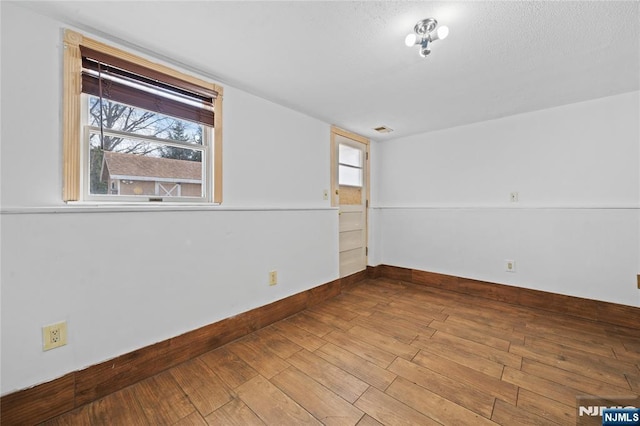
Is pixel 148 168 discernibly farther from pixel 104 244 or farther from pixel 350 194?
pixel 350 194

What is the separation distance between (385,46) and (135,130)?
1.70 metres

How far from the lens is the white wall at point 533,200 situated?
2262mm

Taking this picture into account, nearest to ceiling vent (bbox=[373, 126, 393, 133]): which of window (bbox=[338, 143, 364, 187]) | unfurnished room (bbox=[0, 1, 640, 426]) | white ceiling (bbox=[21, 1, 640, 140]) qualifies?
unfurnished room (bbox=[0, 1, 640, 426])

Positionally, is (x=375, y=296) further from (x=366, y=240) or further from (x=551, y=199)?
(x=551, y=199)

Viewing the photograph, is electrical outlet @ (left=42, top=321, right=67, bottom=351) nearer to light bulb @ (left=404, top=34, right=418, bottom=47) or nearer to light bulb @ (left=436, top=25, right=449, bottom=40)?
light bulb @ (left=404, top=34, right=418, bottom=47)

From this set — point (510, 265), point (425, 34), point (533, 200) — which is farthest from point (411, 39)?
point (510, 265)

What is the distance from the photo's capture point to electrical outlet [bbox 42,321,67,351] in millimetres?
1291

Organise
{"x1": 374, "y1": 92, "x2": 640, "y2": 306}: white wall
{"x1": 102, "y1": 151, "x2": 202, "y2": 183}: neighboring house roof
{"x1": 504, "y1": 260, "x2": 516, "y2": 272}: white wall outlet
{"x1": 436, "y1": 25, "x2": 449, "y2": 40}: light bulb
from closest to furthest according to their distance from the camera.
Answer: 1. {"x1": 436, "y1": 25, "x2": 449, "y2": 40}: light bulb
2. {"x1": 102, "y1": 151, "x2": 202, "y2": 183}: neighboring house roof
3. {"x1": 374, "y1": 92, "x2": 640, "y2": 306}: white wall
4. {"x1": 504, "y1": 260, "x2": 516, "y2": 272}: white wall outlet

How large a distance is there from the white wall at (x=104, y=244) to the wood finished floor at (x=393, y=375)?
339mm

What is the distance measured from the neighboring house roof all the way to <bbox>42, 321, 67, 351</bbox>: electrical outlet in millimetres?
852

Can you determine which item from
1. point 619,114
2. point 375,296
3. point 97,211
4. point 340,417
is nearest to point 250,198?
point 97,211

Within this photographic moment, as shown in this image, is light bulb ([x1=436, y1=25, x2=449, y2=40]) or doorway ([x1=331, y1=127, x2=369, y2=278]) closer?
light bulb ([x1=436, y1=25, x2=449, y2=40])

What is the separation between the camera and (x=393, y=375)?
159cm

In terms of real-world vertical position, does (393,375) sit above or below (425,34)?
below
